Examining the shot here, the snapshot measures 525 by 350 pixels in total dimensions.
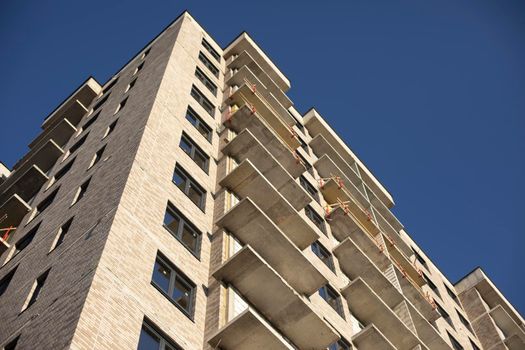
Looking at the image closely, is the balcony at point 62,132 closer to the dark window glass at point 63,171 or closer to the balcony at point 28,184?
the balcony at point 28,184

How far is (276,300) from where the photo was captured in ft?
64.3

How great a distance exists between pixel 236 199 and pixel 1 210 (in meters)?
9.41

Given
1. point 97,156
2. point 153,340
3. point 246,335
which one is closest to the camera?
point 153,340

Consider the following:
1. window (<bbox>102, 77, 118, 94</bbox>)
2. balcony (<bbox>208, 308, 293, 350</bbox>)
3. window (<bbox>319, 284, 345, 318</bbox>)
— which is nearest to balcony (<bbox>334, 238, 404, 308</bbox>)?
window (<bbox>319, 284, 345, 318</bbox>)

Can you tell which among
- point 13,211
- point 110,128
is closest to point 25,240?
point 13,211

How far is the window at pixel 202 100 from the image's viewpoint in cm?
2941

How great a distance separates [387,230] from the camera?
38.5 meters

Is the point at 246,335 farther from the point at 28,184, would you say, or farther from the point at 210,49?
the point at 210,49

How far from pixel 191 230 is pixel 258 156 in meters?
7.20

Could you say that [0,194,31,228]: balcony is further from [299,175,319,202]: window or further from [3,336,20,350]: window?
[299,175,319,202]: window

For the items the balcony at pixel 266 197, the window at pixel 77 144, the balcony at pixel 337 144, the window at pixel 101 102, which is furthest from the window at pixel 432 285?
the window at pixel 77 144

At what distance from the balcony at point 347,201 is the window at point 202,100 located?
8796 millimetres

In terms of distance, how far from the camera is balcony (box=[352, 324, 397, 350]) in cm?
2258

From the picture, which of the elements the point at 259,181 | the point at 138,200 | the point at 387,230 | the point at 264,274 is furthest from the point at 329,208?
the point at 138,200
